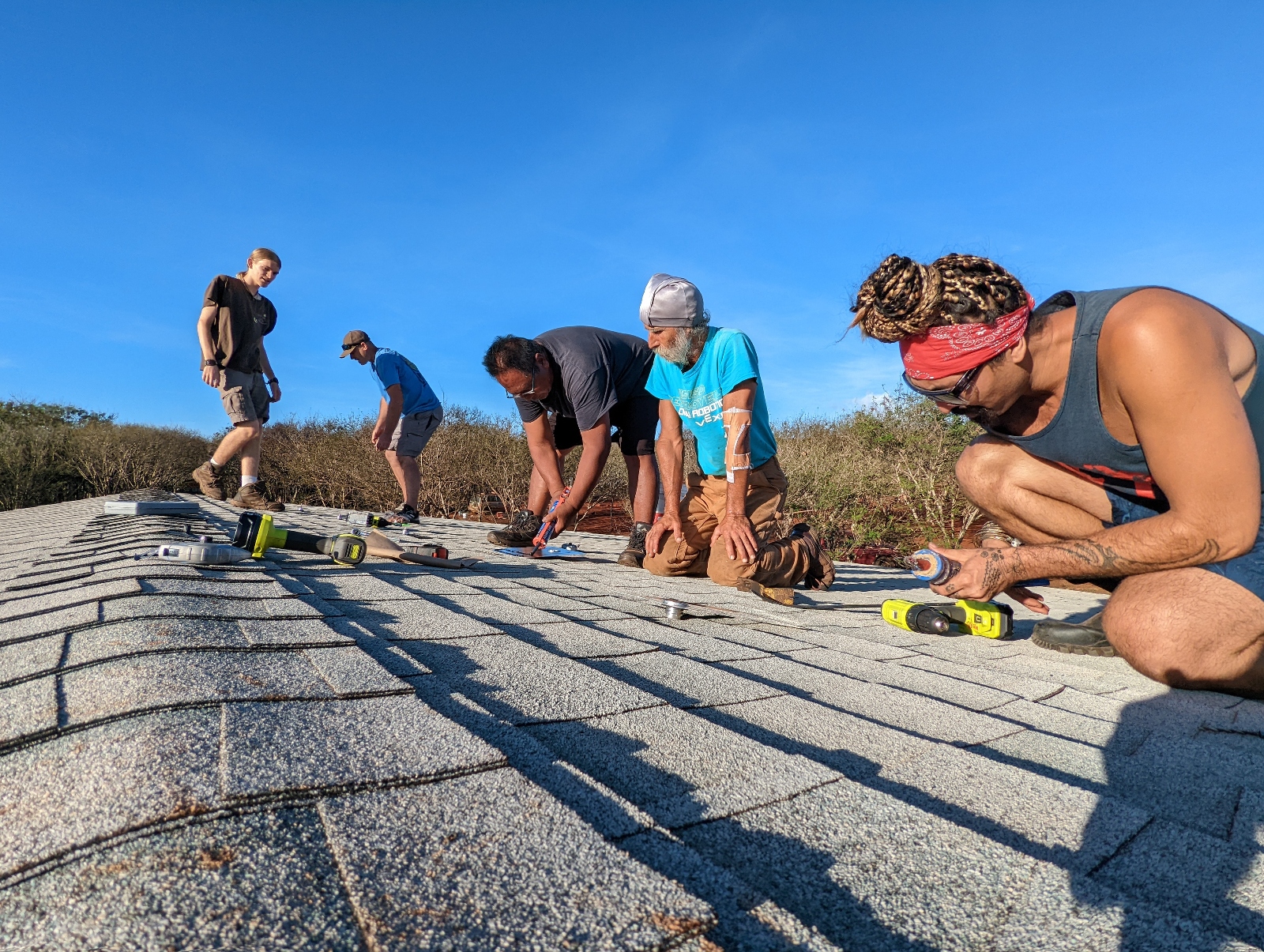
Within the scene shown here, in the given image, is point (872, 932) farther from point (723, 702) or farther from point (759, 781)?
point (723, 702)

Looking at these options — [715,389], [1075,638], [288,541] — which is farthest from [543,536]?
[1075,638]

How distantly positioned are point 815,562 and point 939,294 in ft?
6.15

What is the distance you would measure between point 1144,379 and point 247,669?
2.16 m

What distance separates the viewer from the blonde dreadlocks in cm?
191

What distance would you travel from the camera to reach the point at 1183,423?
1654mm

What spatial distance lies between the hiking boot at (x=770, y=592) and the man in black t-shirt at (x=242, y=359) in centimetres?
413

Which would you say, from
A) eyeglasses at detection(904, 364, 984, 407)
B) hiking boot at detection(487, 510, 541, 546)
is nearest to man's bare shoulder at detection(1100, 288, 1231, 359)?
eyeglasses at detection(904, 364, 984, 407)

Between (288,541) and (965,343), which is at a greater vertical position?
(965,343)

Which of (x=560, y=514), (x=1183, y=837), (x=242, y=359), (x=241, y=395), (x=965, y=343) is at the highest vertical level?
(x=242, y=359)

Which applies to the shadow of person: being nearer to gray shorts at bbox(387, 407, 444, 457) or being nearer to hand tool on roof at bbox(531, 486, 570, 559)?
hand tool on roof at bbox(531, 486, 570, 559)

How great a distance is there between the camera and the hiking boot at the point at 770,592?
9.73ft

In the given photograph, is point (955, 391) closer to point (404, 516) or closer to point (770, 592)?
point (770, 592)

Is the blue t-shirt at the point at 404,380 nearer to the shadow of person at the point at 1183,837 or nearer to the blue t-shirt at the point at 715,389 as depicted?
the blue t-shirt at the point at 715,389

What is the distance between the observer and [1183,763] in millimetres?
1303
